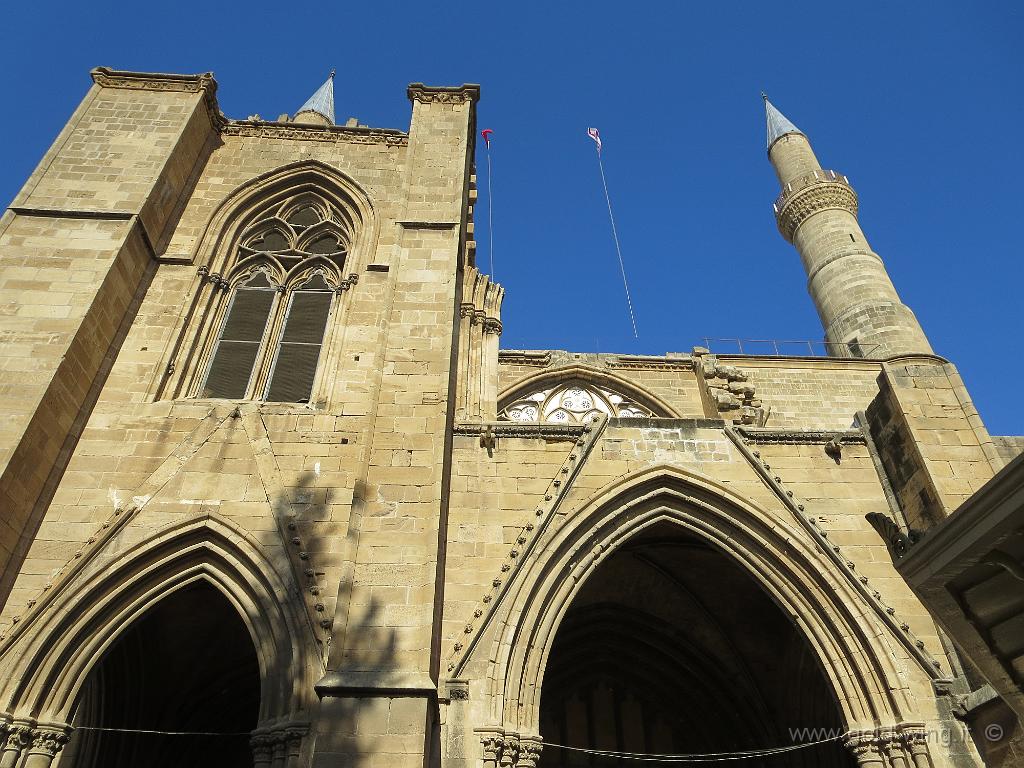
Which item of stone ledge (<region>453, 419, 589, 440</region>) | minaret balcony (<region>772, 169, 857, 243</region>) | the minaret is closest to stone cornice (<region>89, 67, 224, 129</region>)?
stone ledge (<region>453, 419, 589, 440</region>)

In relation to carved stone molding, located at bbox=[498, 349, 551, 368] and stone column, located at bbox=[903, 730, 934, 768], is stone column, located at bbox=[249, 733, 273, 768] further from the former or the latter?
carved stone molding, located at bbox=[498, 349, 551, 368]

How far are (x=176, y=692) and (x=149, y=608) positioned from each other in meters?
2.79

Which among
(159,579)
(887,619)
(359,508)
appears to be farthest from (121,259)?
(887,619)

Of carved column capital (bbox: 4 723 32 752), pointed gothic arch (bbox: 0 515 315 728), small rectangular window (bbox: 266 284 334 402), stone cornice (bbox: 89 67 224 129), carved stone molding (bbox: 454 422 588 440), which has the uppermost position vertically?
stone cornice (bbox: 89 67 224 129)

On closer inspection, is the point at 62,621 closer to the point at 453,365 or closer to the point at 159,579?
the point at 159,579

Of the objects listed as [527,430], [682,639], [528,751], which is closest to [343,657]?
[528,751]

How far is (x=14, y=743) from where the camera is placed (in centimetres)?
547

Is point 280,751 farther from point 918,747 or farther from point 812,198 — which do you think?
point 812,198

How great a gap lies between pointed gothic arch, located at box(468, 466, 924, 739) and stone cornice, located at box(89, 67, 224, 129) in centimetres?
828

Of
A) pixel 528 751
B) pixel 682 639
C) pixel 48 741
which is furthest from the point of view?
pixel 682 639

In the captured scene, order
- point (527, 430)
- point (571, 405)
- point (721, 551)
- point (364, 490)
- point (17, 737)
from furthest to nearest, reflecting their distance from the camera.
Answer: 1. point (571, 405)
2. point (527, 430)
3. point (721, 551)
4. point (364, 490)
5. point (17, 737)

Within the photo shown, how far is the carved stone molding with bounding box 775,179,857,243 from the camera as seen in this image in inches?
910

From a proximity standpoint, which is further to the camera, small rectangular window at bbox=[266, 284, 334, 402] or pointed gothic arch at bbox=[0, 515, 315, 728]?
small rectangular window at bbox=[266, 284, 334, 402]

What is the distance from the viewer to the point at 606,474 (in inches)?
290
